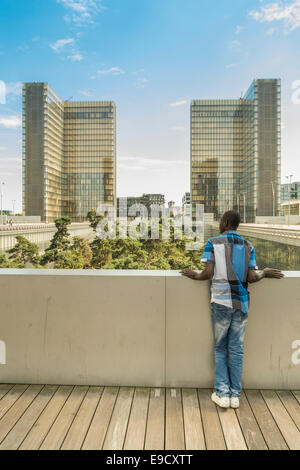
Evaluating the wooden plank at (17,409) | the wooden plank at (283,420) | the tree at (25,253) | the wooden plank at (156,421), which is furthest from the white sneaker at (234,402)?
the tree at (25,253)

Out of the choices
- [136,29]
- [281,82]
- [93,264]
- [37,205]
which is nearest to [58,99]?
[37,205]

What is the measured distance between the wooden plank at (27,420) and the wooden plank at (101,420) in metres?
0.39

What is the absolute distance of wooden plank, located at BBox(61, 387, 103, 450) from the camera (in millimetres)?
1777

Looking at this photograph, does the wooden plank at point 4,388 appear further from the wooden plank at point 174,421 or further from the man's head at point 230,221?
the man's head at point 230,221

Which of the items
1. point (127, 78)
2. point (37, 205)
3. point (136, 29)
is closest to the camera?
point (136, 29)

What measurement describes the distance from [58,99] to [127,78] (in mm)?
24284

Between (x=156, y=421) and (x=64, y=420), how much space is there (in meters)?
0.59

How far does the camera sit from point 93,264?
37781 mm

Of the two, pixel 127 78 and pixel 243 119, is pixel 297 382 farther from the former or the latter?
pixel 127 78

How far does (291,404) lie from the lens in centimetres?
221

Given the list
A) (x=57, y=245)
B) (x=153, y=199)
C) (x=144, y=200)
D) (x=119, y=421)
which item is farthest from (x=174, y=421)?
(x=153, y=199)

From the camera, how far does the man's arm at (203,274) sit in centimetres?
217

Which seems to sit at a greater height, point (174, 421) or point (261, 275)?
point (261, 275)

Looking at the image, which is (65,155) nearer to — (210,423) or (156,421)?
(156,421)
